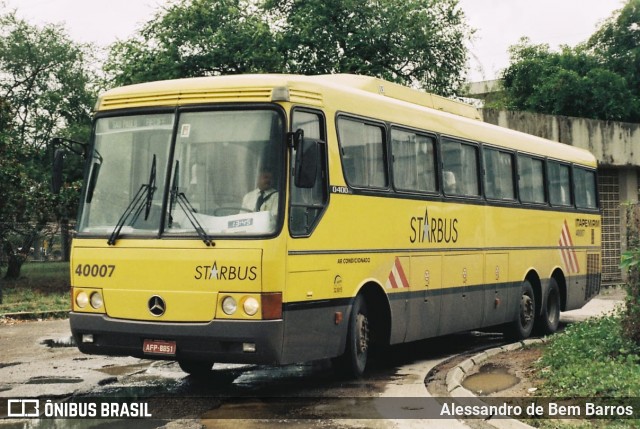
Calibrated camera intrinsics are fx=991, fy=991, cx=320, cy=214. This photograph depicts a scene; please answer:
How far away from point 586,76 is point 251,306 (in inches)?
1518

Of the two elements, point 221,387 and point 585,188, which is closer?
point 221,387

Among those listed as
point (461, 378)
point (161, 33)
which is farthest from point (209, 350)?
point (161, 33)

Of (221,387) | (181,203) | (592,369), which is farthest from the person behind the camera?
(221,387)

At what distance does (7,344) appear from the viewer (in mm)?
16172

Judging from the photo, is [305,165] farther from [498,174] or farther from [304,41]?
[304,41]

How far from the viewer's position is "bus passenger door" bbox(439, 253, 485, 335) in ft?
45.0

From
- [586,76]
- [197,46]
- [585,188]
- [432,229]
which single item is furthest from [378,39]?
[432,229]

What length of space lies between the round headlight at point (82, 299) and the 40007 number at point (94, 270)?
0.21 meters

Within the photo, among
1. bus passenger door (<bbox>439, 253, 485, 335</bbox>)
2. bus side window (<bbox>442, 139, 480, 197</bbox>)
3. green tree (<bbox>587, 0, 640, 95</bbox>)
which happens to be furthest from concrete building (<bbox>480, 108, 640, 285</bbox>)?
green tree (<bbox>587, 0, 640, 95</bbox>)

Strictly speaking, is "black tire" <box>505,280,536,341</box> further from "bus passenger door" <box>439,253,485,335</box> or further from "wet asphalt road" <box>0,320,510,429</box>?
"bus passenger door" <box>439,253,485,335</box>

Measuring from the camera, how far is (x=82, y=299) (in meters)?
10.3

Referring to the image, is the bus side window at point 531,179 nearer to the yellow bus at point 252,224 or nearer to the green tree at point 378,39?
the yellow bus at point 252,224

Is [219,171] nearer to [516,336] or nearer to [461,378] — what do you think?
[461,378]

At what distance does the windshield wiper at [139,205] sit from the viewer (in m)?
10.1
